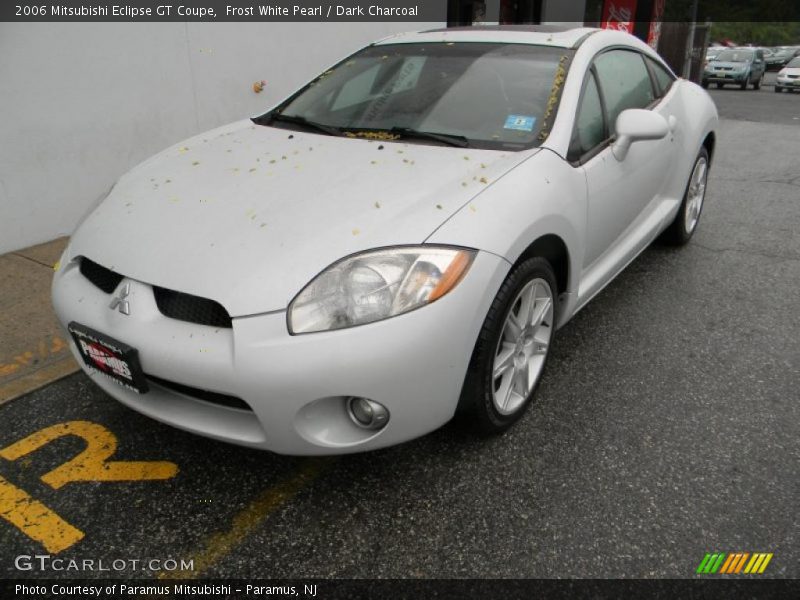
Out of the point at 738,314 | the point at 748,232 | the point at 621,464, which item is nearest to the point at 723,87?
the point at 748,232

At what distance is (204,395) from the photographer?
1909mm

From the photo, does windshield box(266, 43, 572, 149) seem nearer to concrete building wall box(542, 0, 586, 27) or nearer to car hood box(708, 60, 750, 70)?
concrete building wall box(542, 0, 586, 27)

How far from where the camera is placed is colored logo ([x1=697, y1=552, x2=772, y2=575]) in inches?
72.4

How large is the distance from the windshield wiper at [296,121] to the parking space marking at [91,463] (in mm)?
1572

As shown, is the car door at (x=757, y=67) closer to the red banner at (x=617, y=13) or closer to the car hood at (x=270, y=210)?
the red banner at (x=617, y=13)

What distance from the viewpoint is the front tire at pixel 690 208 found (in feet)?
13.4

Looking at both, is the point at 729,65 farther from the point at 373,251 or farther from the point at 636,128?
the point at 373,251

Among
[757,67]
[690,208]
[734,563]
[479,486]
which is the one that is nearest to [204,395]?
[479,486]

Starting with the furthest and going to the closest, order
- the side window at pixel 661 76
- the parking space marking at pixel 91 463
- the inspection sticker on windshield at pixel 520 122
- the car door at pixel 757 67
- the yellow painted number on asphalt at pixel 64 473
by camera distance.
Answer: the car door at pixel 757 67 < the side window at pixel 661 76 < the inspection sticker on windshield at pixel 520 122 < the parking space marking at pixel 91 463 < the yellow painted number on asphalt at pixel 64 473

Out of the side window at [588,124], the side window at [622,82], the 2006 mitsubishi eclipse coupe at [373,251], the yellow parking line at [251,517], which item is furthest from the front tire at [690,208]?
the yellow parking line at [251,517]

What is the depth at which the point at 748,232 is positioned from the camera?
4.82 meters

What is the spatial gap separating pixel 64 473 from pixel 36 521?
0.23m

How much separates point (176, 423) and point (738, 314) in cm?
297

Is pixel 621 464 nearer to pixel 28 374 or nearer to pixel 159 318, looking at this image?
pixel 159 318
